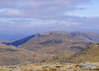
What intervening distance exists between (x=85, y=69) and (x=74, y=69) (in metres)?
1.36

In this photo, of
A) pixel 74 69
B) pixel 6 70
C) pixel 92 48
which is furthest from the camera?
pixel 92 48

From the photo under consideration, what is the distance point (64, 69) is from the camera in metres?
27.5

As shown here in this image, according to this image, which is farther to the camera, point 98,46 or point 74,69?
point 98,46

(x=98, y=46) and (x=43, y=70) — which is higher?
(x=43, y=70)

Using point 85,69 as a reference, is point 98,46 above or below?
below

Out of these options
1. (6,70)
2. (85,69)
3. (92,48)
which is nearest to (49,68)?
(85,69)

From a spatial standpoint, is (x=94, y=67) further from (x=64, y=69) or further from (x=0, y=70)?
(x=0, y=70)

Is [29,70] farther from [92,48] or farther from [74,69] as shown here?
[92,48]

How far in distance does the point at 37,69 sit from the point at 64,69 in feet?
11.1

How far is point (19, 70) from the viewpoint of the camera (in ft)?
94.0

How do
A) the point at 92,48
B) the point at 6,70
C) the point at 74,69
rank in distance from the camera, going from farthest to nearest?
the point at 92,48 < the point at 6,70 < the point at 74,69

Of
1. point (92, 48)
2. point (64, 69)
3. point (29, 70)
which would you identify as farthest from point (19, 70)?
point (92, 48)

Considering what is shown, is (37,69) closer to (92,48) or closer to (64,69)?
(64,69)

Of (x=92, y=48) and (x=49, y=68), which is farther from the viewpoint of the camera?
(x=92, y=48)
